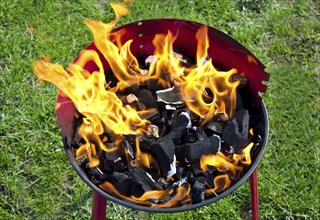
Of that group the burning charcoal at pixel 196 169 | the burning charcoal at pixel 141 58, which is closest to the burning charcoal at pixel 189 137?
the burning charcoal at pixel 196 169

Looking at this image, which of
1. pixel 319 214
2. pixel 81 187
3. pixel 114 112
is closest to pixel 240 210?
pixel 319 214

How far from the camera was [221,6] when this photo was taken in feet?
11.2

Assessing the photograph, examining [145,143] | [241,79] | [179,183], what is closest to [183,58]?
[241,79]

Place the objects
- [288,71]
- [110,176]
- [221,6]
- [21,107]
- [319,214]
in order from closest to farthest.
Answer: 1. [110,176]
2. [319,214]
3. [21,107]
4. [288,71]
5. [221,6]

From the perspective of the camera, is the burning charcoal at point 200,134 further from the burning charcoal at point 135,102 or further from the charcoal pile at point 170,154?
the burning charcoal at point 135,102

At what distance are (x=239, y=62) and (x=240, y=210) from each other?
0.95 m

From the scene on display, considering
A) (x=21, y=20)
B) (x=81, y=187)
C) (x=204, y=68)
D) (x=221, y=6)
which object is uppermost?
(x=204, y=68)

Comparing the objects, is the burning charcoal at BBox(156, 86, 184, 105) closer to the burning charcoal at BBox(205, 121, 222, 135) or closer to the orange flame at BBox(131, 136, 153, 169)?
the burning charcoal at BBox(205, 121, 222, 135)

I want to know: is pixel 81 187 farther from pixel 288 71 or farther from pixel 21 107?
pixel 288 71

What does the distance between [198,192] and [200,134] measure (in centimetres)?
25

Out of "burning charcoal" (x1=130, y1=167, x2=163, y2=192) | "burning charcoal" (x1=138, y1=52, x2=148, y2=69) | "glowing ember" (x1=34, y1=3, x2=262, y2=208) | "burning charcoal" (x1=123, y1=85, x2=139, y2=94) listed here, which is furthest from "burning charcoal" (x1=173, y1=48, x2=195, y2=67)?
"burning charcoal" (x1=130, y1=167, x2=163, y2=192)

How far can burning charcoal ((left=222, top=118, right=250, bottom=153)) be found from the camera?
1.93 m

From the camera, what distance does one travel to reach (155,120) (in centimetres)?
197

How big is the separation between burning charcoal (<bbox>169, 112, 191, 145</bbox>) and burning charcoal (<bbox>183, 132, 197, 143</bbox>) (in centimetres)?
2
